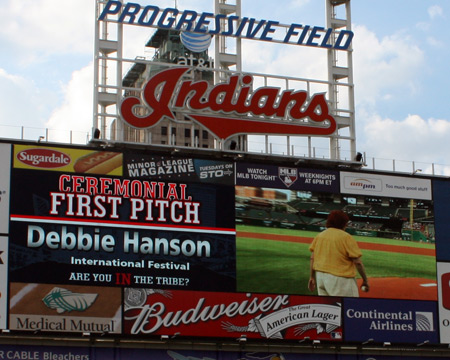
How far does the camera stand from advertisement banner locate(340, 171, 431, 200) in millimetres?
37875

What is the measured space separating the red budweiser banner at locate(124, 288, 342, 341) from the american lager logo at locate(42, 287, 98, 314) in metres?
1.41

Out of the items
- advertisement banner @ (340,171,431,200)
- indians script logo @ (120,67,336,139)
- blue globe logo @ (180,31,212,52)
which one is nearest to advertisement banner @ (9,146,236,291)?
indians script logo @ (120,67,336,139)

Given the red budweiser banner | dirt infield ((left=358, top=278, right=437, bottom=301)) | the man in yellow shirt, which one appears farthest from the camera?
dirt infield ((left=358, top=278, right=437, bottom=301))

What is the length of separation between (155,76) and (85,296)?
936 centimetres

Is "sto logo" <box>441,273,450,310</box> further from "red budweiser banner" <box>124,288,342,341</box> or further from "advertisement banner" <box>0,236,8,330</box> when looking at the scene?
"advertisement banner" <box>0,236,8,330</box>

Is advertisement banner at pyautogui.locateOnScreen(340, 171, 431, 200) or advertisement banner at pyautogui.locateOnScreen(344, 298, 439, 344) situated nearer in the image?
advertisement banner at pyautogui.locateOnScreen(344, 298, 439, 344)

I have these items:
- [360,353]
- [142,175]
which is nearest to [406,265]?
[360,353]

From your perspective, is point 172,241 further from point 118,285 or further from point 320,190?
point 320,190

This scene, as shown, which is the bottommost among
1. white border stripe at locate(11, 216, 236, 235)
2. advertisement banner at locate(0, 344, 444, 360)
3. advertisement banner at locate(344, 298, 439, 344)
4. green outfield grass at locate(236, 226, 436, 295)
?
advertisement banner at locate(0, 344, 444, 360)

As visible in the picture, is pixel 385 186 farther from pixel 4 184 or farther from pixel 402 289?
pixel 4 184

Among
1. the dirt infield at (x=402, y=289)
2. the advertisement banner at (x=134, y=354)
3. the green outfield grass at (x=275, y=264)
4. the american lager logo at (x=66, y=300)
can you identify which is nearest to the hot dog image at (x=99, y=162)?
the american lager logo at (x=66, y=300)

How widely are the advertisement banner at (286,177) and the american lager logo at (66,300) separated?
288 inches

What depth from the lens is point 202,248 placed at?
34.7m

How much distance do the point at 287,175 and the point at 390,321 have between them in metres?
6.79
